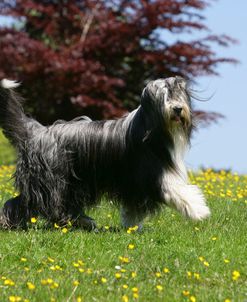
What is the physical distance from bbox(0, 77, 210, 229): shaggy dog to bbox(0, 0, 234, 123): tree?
10.2 m

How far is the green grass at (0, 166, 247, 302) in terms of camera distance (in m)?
5.27

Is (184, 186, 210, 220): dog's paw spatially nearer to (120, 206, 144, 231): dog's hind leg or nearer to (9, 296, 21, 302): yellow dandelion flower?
(120, 206, 144, 231): dog's hind leg

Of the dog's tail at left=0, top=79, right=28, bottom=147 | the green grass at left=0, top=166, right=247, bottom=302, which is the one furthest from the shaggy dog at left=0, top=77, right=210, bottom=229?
the green grass at left=0, top=166, right=247, bottom=302


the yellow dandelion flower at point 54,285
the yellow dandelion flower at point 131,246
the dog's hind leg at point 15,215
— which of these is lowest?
the dog's hind leg at point 15,215

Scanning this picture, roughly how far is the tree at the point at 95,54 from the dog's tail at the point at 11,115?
1008 centimetres

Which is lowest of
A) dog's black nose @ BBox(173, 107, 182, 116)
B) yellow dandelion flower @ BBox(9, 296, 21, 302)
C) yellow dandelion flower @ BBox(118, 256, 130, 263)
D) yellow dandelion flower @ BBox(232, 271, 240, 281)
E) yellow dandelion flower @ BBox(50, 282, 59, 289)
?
yellow dandelion flower @ BBox(118, 256, 130, 263)

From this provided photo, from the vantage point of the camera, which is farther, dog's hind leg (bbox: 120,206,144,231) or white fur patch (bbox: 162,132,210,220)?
dog's hind leg (bbox: 120,206,144,231)

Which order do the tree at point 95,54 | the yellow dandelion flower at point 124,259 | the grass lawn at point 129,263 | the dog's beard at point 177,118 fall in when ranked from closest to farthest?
the grass lawn at point 129,263
the yellow dandelion flower at point 124,259
the dog's beard at point 177,118
the tree at point 95,54

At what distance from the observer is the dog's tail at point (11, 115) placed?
7652 mm

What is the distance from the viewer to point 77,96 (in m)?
18.2

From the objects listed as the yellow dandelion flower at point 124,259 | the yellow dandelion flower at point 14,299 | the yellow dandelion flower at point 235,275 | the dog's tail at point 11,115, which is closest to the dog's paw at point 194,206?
the yellow dandelion flower at point 124,259

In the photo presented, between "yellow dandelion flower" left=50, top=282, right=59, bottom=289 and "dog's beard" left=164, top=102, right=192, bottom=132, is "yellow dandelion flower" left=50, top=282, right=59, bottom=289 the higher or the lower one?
the lower one

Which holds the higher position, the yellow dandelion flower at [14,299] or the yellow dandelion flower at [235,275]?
the yellow dandelion flower at [14,299]

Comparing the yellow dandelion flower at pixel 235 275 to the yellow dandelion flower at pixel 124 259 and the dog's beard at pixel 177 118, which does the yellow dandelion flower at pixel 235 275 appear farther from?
the dog's beard at pixel 177 118
